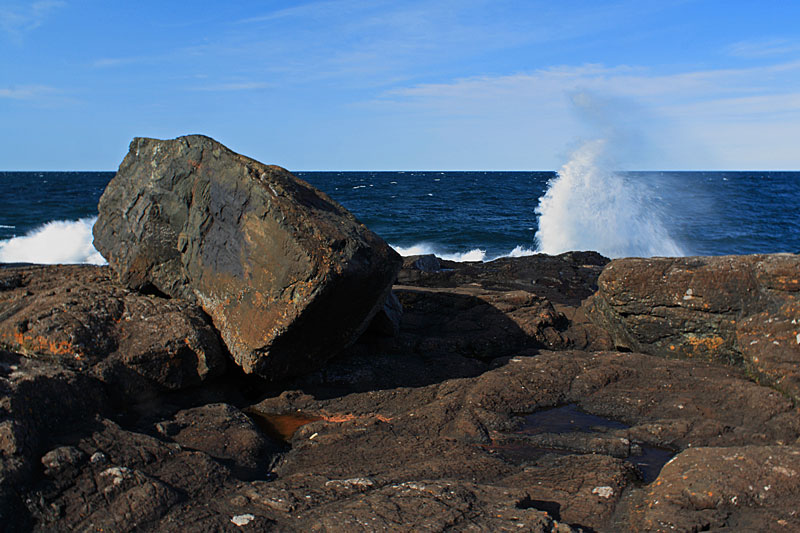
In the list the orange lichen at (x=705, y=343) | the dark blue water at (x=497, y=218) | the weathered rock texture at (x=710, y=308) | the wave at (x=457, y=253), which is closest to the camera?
the weathered rock texture at (x=710, y=308)

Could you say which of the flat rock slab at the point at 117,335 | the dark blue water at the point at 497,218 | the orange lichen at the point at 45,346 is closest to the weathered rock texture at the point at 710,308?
the flat rock slab at the point at 117,335

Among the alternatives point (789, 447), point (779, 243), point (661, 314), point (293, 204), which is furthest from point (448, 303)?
point (779, 243)

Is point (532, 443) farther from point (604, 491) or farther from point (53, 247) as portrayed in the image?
point (53, 247)

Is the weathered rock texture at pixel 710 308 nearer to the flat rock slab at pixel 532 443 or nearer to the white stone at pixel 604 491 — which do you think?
the flat rock slab at pixel 532 443

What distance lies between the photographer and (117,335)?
17.2 ft

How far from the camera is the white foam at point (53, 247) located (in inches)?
752

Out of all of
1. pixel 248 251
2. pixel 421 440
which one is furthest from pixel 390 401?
pixel 248 251

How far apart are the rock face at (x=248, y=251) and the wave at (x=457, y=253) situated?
12.9 meters

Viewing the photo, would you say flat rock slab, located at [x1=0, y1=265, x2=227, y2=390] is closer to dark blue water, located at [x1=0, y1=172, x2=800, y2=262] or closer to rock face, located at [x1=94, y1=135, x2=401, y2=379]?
rock face, located at [x1=94, y1=135, x2=401, y2=379]

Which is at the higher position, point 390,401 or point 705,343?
point 705,343

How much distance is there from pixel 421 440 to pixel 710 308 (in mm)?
3588

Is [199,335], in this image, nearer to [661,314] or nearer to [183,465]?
[183,465]

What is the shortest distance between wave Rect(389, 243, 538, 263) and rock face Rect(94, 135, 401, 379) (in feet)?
42.4

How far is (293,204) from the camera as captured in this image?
5.47m
